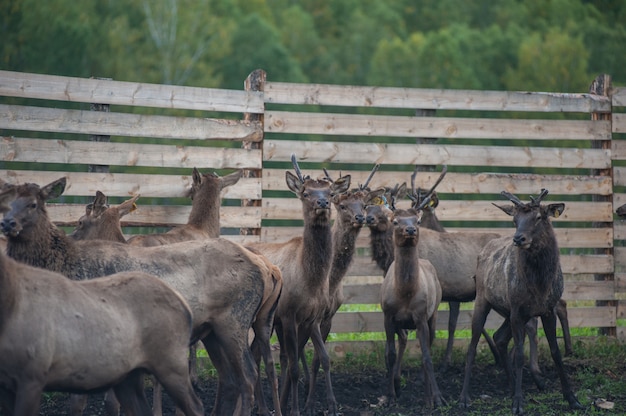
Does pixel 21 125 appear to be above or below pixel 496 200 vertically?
above

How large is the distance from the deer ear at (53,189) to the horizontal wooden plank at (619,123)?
850 centimetres

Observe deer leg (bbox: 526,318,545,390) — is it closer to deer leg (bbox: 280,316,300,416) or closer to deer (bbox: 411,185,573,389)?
deer (bbox: 411,185,573,389)

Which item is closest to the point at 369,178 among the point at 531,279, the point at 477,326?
the point at 477,326

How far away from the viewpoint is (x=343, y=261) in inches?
435

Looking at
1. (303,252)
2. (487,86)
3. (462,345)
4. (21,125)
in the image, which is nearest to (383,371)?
(462,345)

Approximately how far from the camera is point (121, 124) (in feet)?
37.1

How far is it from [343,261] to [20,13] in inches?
932

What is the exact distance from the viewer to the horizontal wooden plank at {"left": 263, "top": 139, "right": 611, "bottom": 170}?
12484 millimetres

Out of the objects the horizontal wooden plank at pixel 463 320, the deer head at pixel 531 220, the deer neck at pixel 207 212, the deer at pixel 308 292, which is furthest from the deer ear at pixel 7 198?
the horizontal wooden plank at pixel 463 320

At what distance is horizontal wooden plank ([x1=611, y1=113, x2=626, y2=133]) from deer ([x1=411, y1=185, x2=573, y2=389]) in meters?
2.81

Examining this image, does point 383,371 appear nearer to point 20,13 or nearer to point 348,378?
point 348,378

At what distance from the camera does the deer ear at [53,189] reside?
8.60m

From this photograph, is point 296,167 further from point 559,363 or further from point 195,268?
point 559,363

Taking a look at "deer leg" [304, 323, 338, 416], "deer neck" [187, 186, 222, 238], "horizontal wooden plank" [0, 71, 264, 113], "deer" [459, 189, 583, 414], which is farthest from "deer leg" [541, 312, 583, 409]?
"horizontal wooden plank" [0, 71, 264, 113]
